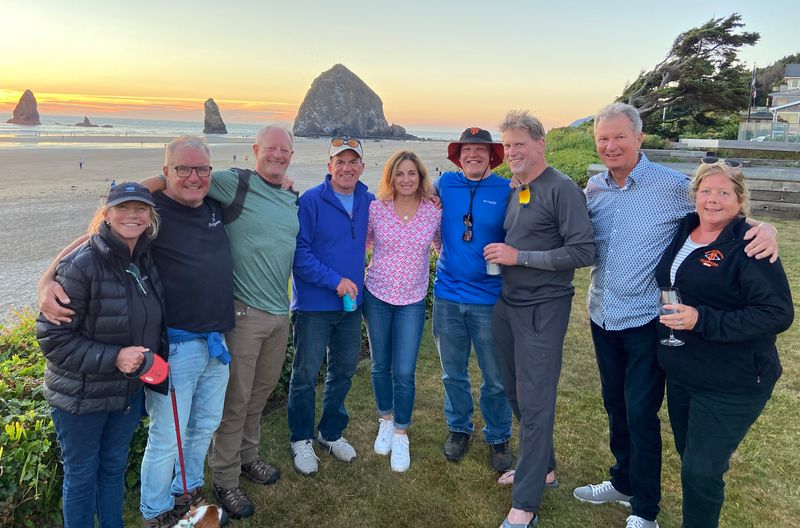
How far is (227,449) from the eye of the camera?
3633 millimetres

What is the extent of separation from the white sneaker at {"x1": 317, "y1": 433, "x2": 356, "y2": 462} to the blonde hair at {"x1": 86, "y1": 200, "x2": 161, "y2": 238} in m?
2.37

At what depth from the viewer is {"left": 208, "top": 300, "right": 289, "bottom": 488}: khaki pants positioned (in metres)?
3.48

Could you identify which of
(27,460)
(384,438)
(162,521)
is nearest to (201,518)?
(162,521)

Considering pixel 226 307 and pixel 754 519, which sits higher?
pixel 226 307

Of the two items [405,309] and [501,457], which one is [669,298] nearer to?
[405,309]

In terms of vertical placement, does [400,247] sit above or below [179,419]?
above

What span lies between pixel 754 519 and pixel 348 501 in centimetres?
280

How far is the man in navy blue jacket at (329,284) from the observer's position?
3.80 m

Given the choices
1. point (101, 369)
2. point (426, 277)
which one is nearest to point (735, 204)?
point (426, 277)

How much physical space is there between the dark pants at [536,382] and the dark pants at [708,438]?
71 cm

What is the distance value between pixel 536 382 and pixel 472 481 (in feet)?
3.65

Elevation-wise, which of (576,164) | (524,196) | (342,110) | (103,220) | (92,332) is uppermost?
(342,110)

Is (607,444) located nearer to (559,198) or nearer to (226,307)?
(559,198)

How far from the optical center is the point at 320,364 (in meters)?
4.04
